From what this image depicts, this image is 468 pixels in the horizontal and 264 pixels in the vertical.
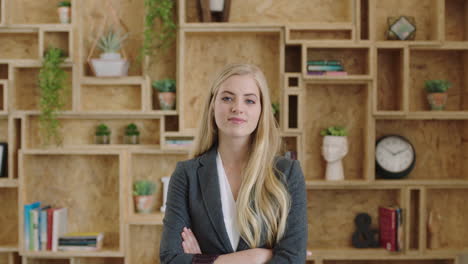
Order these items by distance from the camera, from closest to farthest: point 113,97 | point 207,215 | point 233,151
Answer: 1. point 207,215
2. point 233,151
3. point 113,97

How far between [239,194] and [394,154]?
1.81 meters

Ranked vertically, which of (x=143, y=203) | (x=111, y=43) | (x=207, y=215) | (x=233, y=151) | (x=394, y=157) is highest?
(x=111, y=43)

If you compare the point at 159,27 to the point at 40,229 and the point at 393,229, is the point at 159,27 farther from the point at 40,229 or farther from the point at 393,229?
the point at 393,229

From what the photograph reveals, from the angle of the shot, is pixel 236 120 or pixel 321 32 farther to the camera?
pixel 321 32

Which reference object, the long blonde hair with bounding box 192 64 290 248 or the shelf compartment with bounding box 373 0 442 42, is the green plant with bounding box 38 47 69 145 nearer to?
the long blonde hair with bounding box 192 64 290 248

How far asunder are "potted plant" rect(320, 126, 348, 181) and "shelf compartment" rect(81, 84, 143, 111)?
1280 millimetres

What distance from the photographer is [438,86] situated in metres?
3.18

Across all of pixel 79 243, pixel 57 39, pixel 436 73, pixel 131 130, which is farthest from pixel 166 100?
Result: pixel 436 73

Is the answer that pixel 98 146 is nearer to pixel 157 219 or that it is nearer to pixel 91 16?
pixel 157 219

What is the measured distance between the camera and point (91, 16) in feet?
11.1

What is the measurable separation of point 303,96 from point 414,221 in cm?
116

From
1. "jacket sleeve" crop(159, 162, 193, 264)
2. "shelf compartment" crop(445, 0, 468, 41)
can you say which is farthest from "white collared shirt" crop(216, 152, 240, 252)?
"shelf compartment" crop(445, 0, 468, 41)

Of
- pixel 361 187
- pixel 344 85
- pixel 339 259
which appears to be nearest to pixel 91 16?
pixel 344 85

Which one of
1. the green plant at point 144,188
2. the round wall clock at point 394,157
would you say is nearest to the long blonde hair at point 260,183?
the green plant at point 144,188
